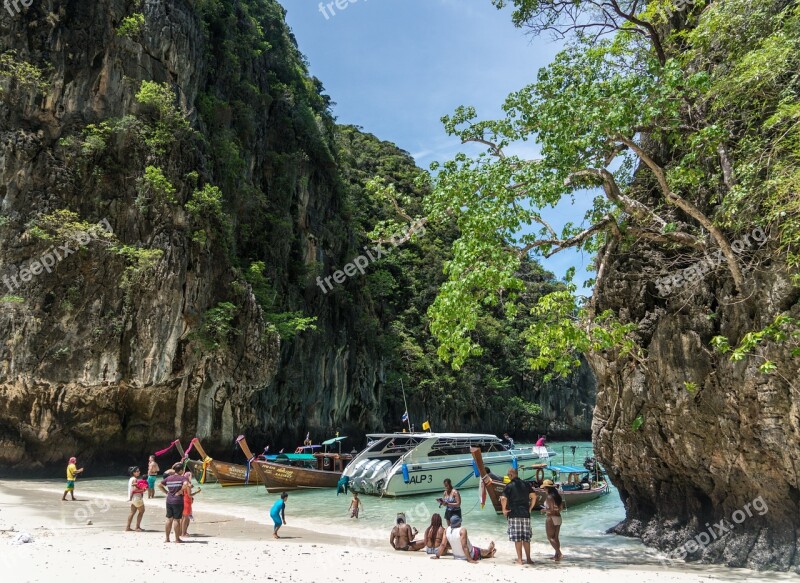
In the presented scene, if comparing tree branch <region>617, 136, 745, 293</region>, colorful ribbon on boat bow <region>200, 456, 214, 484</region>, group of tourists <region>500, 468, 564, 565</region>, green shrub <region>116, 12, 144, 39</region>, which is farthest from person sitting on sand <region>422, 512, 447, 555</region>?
green shrub <region>116, 12, 144, 39</region>

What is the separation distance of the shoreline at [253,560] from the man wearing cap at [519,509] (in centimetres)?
38

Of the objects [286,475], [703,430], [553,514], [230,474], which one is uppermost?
[703,430]

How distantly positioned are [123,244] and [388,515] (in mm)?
14956

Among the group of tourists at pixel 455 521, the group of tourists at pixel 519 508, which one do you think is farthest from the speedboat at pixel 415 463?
the group of tourists at pixel 519 508

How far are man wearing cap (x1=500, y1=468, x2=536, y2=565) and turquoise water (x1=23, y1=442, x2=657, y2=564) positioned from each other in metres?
1.56

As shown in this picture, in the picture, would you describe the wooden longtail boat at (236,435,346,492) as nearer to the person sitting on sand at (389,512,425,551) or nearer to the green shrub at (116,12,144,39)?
the person sitting on sand at (389,512,425,551)

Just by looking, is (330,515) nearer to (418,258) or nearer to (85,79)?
(85,79)

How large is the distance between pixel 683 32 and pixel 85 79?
22.3m

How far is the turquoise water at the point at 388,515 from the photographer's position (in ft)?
33.1

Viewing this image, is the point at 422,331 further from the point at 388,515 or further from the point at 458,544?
the point at 458,544

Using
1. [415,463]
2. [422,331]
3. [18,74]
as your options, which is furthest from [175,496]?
[422,331]

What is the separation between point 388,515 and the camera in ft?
46.0

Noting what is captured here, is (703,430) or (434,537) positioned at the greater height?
(703,430)

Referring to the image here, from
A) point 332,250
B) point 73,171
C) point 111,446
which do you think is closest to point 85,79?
point 73,171
